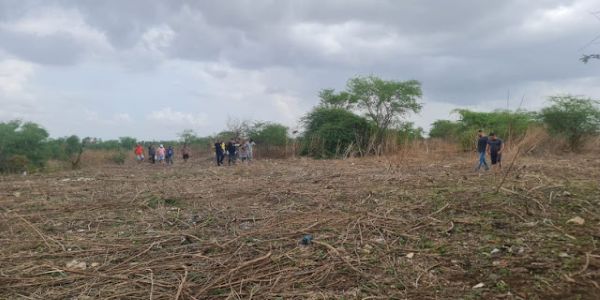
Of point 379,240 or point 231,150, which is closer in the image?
point 379,240

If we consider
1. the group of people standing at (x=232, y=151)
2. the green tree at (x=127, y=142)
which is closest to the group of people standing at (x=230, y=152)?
the group of people standing at (x=232, y=151)

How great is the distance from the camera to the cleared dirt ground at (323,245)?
4020 mm

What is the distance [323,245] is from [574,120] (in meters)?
21.2

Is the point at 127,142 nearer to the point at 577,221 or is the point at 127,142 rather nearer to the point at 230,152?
the point at 230,152

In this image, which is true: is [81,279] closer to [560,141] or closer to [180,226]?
[180,226]

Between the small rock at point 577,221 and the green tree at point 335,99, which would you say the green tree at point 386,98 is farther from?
the small rock at point 577,221

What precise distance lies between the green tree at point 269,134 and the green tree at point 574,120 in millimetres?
15054

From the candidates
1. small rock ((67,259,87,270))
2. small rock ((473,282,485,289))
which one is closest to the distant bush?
small rock ((67,259,87,270))

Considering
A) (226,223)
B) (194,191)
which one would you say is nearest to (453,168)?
(194,191)

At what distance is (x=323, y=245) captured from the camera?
202 inches

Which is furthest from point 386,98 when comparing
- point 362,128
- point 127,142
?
point 127,142

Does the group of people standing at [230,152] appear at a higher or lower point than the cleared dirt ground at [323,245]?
higher

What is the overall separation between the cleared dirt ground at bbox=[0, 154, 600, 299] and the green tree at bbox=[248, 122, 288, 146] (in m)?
20.7

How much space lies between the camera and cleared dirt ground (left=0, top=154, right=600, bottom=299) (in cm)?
402
